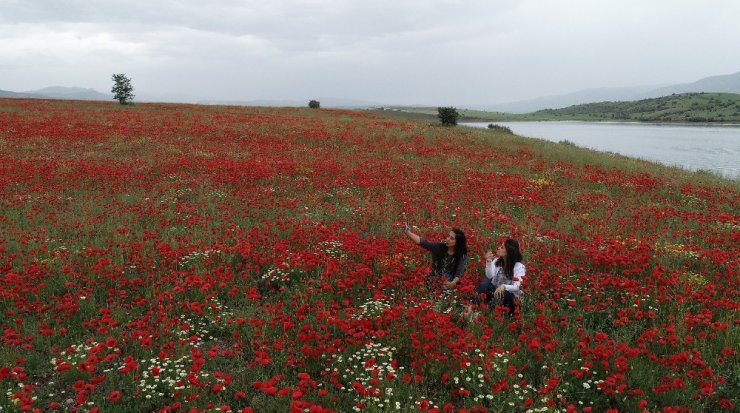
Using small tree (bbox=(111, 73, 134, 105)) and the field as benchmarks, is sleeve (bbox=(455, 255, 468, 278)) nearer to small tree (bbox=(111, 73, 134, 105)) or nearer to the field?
the field

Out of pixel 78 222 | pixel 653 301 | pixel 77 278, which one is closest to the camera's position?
pixel 653 301

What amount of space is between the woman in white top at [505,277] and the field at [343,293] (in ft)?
0.95

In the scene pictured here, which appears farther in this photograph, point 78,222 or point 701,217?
point 701,217

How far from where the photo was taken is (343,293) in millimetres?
7301

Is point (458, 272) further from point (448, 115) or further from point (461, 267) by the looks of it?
point (448, 115)

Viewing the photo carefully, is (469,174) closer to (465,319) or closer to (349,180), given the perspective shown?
(349,180)

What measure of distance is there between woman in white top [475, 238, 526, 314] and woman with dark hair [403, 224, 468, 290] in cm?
48

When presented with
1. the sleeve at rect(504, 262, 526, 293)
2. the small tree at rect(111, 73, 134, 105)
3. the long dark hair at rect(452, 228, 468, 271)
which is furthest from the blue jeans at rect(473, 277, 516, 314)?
the small tree at rect(111, 73, 134, 105)

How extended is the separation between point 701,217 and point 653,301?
6.78 metres

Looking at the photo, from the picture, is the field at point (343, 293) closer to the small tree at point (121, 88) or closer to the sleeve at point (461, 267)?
the sleeve at point (461, 267)

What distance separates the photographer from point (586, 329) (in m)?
6.57

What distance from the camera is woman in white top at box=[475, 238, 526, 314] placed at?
6785 mm

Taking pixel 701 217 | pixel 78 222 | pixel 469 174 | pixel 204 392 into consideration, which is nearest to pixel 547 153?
pixel 469 174

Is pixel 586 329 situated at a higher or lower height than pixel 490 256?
lower
